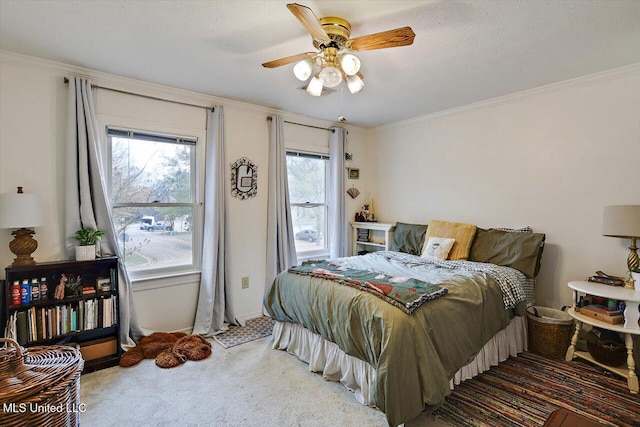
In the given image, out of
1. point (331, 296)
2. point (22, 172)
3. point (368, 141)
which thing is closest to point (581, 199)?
point (331, 296)

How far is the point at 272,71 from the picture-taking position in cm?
275

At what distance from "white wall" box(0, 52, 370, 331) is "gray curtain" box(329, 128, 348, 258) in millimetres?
236

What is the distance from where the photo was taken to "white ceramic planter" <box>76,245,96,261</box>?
8.46ft

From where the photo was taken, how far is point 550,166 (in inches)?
123

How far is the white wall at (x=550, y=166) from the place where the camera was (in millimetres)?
2732

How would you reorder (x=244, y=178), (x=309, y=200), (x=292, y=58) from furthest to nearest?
(x=309, y=200), (x=244, y=178), (x=292, y=58)

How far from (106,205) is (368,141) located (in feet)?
11.7

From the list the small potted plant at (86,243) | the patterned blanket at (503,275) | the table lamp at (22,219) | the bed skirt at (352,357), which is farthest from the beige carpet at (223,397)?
the patterned blanket at (503,275)

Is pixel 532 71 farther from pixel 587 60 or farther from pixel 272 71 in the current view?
pixel 272 71

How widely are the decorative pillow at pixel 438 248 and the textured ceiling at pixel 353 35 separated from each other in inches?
61.1

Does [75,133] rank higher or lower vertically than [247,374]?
higher

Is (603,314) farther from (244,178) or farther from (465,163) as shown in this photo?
(244,178)

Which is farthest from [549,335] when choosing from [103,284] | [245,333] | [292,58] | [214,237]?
[103,284]

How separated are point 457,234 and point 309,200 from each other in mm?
1955
